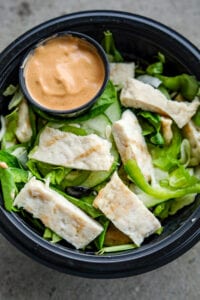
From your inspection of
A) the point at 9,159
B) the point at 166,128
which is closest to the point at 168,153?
the point at 166,128

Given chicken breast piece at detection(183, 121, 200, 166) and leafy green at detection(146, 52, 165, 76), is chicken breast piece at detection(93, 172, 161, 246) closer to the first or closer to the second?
chicken breast piece at detection(183, 121, 200, 166)

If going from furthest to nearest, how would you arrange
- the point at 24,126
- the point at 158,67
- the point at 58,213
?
the point at 158,67 < the point at 24,126 < the point at 58,213

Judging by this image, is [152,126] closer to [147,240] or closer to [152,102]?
[152,102]

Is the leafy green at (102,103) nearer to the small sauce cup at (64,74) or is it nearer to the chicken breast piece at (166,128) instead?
the small sauce cup at (64,74)

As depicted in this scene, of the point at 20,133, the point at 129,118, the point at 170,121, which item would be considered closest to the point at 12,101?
the point at 20,133

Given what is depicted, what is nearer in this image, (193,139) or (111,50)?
(193,139)

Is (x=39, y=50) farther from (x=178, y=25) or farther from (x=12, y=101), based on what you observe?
(x=178, y=25)

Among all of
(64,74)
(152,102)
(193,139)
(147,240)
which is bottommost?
(147,240)

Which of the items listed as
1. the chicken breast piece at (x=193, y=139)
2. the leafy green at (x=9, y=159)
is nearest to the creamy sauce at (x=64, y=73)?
the leafy green at (x=9, y=159)
